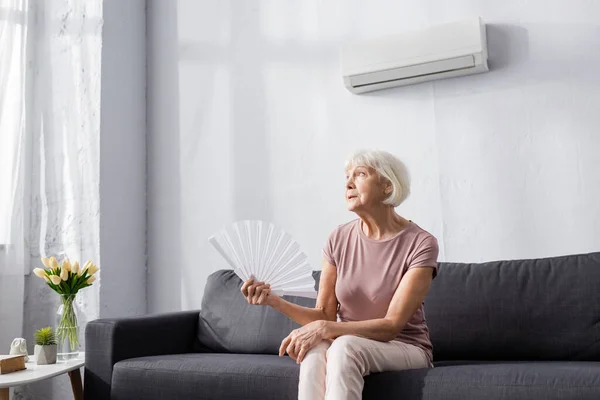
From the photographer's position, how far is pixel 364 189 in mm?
2205

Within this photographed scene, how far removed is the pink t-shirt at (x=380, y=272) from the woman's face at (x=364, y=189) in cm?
13

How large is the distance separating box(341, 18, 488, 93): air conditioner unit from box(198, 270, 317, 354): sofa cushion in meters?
1.07

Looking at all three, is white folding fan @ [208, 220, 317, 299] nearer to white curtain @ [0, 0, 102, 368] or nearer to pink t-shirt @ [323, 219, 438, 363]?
pink t-shirt @ [323, 219, 438, 363]

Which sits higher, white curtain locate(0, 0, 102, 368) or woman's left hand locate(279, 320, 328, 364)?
white curtain locate(0, 0, 102, 368)

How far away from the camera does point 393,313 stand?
2.03m

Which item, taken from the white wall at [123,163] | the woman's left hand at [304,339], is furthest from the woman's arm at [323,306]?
the white wall at [123,163]

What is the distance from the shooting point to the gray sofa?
75.9 inches

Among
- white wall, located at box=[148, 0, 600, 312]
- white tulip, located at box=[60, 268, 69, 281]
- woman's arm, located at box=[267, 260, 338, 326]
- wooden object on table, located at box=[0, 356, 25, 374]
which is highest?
white wall, located at box=[148, 0, 600, 312]

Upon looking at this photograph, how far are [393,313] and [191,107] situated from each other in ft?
6.72

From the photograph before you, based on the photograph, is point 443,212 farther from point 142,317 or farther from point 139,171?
point 139,171

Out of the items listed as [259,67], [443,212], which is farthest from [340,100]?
[443,212]

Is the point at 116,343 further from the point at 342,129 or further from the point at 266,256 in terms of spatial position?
the point at 342,129

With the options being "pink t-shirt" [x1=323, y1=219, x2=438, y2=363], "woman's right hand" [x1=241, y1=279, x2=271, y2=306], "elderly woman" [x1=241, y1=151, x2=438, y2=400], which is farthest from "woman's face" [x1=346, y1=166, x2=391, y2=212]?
"woman's right hand" [x1=241, y1=279, x2=271, y2=306]

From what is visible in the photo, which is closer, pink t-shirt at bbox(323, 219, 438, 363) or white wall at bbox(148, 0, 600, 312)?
pink t-shirt at bbox(323, 219, 438, 363)
